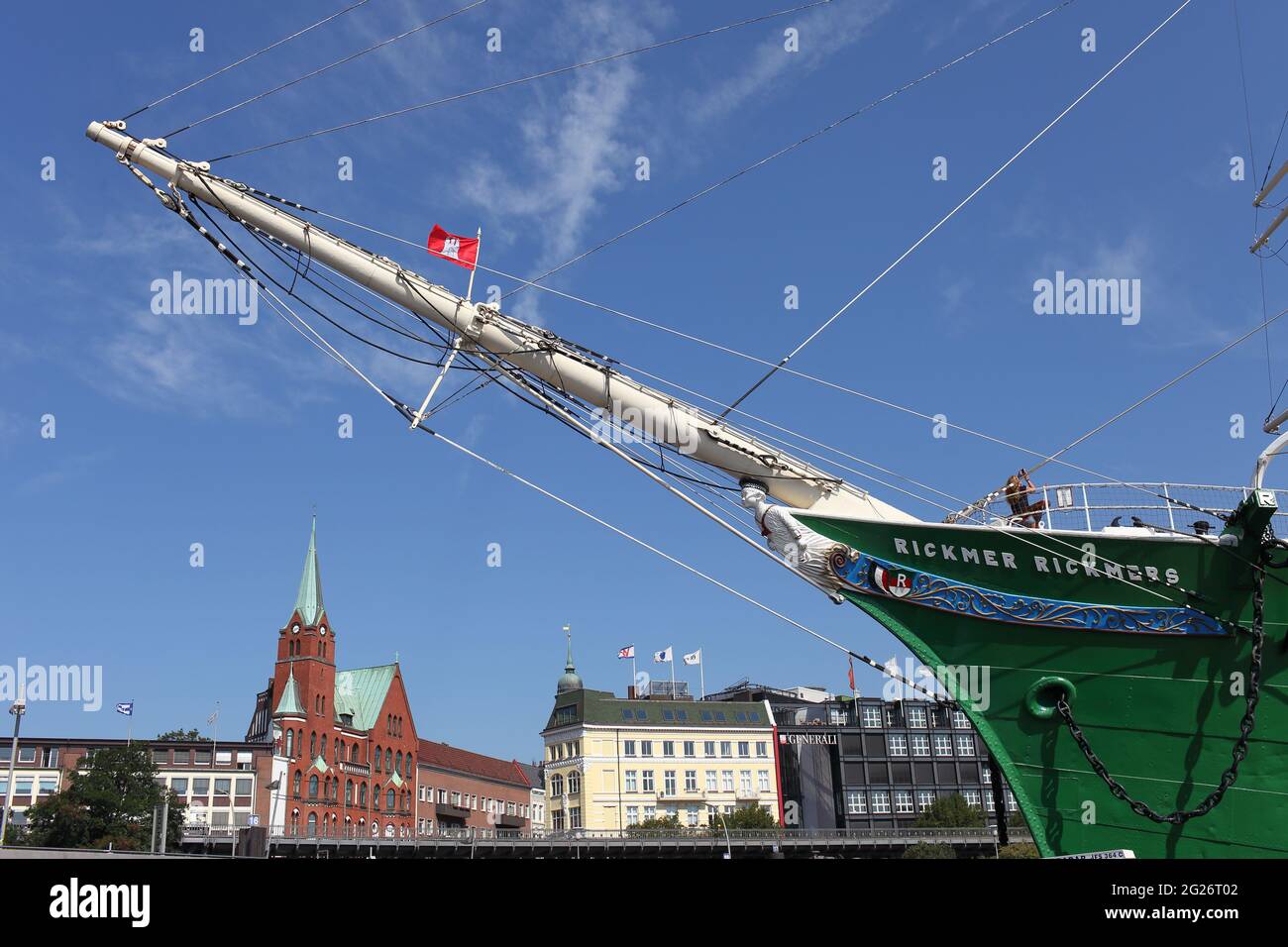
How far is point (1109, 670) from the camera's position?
17422 millimetres

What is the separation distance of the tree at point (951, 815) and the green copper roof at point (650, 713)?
17659 millimetres

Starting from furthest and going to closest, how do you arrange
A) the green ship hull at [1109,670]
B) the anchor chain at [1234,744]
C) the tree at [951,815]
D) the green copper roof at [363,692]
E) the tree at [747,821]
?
the green copper roof at [363,692]
the tree at [951,815]
the tree at [747,821]
the green ship hull at [1109,670]
the anchor chain at [1234,744]

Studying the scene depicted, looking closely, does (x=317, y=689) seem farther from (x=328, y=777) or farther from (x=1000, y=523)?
(x=1000, y=523)

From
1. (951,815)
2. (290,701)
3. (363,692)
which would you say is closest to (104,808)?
(290,701)

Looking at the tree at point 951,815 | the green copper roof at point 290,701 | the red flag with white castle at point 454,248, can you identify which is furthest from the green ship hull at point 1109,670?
the green copper roof at point 290,701

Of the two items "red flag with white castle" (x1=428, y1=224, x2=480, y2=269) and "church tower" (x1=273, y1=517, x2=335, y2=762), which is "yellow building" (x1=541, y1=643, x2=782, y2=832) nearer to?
"church tower" (x1=273, y1=517, x2=335, y2=762)

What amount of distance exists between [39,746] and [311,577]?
2658 centimetres

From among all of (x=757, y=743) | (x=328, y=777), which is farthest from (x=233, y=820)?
(x=757, y=743)

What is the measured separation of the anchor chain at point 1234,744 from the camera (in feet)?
54.0

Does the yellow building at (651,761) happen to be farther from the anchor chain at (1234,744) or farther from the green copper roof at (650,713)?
the anchor chain at (1234,744)

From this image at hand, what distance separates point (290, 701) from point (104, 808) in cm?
2862

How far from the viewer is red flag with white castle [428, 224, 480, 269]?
1992cm

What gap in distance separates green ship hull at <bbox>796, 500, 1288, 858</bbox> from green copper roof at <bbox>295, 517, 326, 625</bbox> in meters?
93.9

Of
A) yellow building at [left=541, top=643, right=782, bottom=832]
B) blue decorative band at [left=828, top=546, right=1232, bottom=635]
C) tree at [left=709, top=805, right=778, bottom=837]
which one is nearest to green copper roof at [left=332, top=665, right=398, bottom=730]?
yellow building at [left=541, top=643, right=782, bottom=832]
